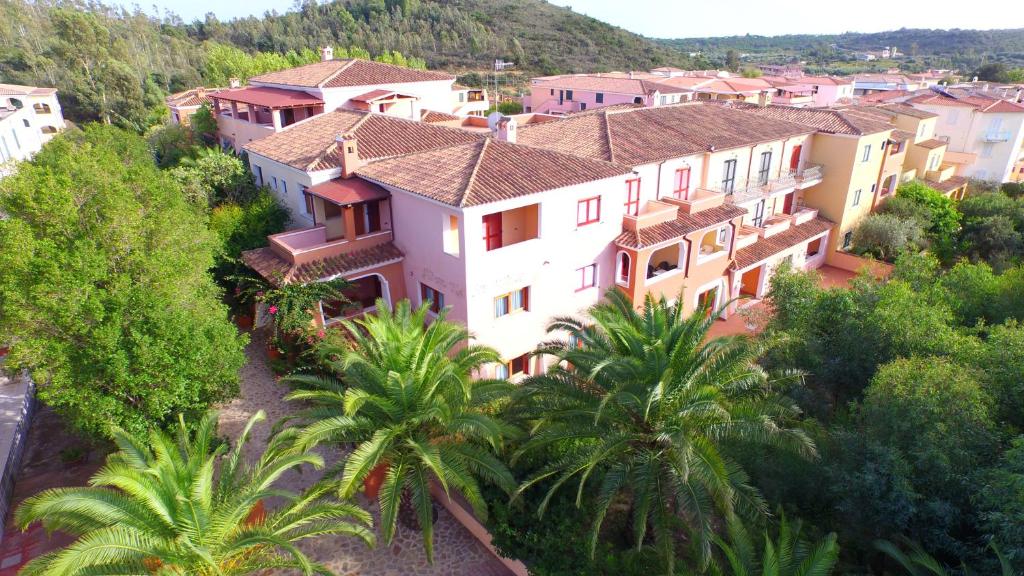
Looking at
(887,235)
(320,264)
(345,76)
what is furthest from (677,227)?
(345,76)

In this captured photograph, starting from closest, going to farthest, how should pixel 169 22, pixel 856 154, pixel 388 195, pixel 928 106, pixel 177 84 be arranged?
pixel 388 195 → pixel 856 154 → pixel 928 106 → pixel 177 84 → pixel 169 22

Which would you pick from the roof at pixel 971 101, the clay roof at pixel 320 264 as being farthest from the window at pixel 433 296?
the roof at pixel 971 101

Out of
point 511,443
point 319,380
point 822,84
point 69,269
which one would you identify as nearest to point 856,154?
point 511,443

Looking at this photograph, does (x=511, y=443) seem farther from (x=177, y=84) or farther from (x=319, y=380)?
(x=177, y=84)

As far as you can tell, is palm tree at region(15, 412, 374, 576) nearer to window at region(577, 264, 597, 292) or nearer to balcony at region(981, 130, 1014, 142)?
window at region(577, 264, 597, 292)

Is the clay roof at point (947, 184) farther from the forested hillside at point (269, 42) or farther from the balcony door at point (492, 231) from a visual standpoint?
the forested hillside at point (269, 42)

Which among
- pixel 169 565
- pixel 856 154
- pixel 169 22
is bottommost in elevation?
pixel 169 565
